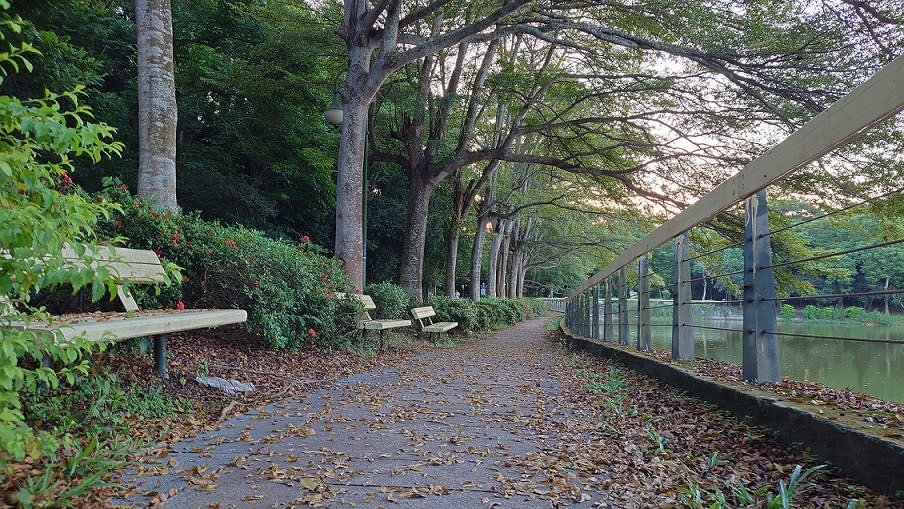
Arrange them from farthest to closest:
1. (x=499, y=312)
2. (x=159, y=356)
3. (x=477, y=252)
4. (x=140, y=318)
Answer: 1. (x=477, y=252)
2. (x=499, y=312)
3. (x=159, y=356)
4. (x=140, y=318)

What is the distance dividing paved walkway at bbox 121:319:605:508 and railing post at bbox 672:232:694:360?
1301 millimetres

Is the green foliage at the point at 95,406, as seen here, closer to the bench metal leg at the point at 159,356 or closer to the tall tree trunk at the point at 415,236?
the bench metal leg at the point at 159,356

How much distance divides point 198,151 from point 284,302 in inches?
467

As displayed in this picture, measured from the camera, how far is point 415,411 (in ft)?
14.7

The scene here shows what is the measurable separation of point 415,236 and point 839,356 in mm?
10003

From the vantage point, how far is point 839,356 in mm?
5992

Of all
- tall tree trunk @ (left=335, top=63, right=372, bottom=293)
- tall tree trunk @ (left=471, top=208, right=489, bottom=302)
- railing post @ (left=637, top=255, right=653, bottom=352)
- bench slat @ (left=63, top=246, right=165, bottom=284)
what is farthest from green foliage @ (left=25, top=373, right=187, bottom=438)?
tall tree trunk @ (left=471, top=208, right=489, bottom=302)

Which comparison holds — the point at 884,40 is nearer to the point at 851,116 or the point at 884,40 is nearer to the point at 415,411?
the point at 851,116

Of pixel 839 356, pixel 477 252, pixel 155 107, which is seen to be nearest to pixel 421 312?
pixel 155 107

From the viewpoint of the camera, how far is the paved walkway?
2.54 metres

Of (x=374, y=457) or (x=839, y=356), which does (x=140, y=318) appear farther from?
(x=839, y=356)

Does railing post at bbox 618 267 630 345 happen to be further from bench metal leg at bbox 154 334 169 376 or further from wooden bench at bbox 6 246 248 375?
bench metal leg at bbox 154 334 169 376

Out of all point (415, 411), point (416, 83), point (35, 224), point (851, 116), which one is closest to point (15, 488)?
point (35, 224)

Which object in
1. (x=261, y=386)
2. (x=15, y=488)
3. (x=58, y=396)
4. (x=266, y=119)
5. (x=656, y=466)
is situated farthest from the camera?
(x=266, y=119)
